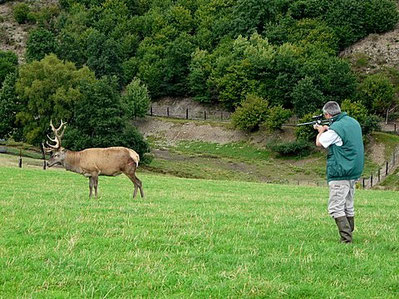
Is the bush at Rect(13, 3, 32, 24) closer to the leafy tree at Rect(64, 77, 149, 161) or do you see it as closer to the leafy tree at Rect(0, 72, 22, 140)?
the leafy tree at Rect(0, 72, 22, 140)

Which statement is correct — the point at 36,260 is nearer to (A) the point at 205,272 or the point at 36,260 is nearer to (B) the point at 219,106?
(A) the point at 205,272

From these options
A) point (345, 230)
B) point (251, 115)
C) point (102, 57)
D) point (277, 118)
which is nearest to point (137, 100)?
point (102, 57)

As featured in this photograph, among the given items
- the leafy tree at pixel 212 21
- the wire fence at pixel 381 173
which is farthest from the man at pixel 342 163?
the leafy tree at pixel 212 21

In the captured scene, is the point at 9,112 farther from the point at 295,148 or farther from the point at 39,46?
the point at 295,148

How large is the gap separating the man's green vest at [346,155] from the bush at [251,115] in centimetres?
7166

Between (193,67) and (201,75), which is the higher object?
(193,67)

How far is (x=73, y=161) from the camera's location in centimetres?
2008

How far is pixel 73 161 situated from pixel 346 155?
37.8 ft

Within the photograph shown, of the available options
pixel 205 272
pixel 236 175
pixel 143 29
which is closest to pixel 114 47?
pixel 143 29

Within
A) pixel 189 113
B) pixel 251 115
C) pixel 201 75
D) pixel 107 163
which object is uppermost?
pixel 201 75

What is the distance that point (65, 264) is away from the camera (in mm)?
8531

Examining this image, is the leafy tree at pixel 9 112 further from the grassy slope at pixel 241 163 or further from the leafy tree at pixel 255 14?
the leafy tree at pixel 255 14

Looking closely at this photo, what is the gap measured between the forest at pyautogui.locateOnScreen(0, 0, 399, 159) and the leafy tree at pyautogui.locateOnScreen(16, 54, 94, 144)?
118 millimetres

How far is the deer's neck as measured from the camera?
1997 centimetres
